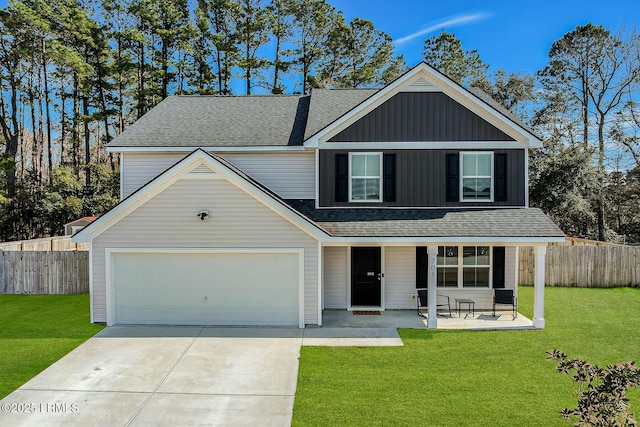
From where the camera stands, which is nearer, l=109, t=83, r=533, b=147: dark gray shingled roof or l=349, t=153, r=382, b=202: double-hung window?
l=349, t=153, r=382, b=202: double-hung window

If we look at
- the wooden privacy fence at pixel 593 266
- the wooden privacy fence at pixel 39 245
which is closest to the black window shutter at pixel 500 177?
the wooden privacy fence at pixel 593 266

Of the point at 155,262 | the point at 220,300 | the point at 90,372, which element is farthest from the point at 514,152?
the point at 90,372

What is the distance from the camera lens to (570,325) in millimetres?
10805

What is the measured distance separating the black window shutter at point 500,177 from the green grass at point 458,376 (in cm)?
373

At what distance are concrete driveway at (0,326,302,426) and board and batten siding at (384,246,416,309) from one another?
12.5ft

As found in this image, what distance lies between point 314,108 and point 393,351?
8902 mm

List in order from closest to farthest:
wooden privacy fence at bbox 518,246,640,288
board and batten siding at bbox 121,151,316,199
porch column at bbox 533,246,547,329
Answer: porch column at bbox 533,246,547,329
board and batten siding at bbox 121,151,316,199
wooden privacy fence at bbox 518,246,640,288

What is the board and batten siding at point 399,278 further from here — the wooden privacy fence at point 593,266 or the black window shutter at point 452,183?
the wooden privacy fence at point 593,266

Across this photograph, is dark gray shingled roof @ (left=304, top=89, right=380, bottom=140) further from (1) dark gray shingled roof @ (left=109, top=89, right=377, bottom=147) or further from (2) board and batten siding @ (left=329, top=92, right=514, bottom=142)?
(2) board and batten siding @ (left=329, top=92, right=514, bottom=142)

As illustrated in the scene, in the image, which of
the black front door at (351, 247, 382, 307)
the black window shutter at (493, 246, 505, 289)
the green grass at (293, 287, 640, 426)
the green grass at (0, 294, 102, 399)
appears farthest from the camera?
the black front door at (351, 247, 382, 307)

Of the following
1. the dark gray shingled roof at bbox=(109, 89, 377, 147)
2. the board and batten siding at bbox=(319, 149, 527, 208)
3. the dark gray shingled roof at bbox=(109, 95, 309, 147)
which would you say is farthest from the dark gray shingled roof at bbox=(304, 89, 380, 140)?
the board and batten siding at bbox=(319, 149, 527, 208)

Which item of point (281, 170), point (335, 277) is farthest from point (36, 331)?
point (335, 277)

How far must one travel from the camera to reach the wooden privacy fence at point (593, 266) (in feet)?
51.1

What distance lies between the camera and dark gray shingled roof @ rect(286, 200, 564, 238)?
10.6 metres
